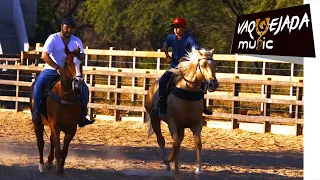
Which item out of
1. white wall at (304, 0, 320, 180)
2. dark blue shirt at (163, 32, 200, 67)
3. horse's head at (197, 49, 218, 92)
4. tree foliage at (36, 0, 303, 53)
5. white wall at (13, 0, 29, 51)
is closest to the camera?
white wall at (304, 0, 320, 180)

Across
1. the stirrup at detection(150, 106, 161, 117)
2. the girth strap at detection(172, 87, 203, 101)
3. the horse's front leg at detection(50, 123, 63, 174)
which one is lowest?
the horse's front leg at detection(50, 123, 63, 174)

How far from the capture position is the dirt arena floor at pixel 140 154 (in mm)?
10859

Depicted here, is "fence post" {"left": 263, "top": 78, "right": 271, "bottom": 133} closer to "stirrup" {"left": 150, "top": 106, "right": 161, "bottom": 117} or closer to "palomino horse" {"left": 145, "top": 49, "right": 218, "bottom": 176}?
"stirrup" {"left": 150, "top": 106, "right": 161, "bottom": 117}

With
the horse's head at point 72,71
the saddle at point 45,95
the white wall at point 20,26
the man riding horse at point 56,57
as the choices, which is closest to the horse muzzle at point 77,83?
the horse's head at point 72,71

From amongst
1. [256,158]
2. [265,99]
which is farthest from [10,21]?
[256,158]

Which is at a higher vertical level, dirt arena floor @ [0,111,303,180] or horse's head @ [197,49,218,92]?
horse's head @ [197,49,218,92]

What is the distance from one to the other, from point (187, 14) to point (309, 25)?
2556 cm

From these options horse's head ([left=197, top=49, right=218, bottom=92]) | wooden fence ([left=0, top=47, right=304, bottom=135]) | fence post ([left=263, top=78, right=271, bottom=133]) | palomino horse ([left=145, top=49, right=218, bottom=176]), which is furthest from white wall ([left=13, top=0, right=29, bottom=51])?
horse's head ([left=197, top=49, right=218, bottom=92])

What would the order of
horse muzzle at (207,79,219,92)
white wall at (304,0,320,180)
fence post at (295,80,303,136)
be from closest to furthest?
white wall at (304,0,320,180), horse muzzle at (207,79,219,92), fence post at (295,80,303,136)

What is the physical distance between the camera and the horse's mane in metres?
10.2

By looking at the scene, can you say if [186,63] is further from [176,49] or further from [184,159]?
[184,159]

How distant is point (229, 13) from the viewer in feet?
101

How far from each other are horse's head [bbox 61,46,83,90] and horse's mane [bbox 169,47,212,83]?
4.63ft

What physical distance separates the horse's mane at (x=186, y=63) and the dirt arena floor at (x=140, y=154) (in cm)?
132
